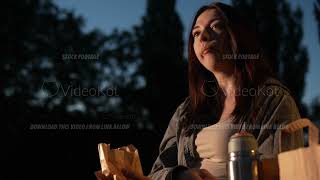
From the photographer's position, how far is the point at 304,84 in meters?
2.92

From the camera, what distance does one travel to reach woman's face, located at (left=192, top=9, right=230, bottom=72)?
118 centimetres

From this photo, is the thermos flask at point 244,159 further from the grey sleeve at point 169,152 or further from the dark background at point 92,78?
the dark background at point 92,78

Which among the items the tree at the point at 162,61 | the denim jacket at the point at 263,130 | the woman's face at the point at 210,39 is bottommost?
the denim jacket at the point at 263,130

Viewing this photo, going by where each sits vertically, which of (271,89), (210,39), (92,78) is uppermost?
(92,78)

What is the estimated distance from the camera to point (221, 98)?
1.23m

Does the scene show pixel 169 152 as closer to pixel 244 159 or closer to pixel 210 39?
pixel 210 39

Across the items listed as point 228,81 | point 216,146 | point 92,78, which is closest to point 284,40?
point 92,78

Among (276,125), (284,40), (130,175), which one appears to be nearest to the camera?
(130,175)

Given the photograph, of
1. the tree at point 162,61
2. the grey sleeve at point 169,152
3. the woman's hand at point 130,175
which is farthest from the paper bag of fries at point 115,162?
the tree at point 162,61

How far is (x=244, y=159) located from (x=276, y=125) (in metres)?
→ 0.35

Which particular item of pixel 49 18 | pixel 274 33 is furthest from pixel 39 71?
pixel 274 33

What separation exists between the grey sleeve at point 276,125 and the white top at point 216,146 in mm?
82

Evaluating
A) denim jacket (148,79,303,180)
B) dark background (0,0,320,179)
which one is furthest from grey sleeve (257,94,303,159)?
dark background (0,0,320,179)

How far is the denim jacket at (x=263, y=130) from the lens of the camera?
0.98m
